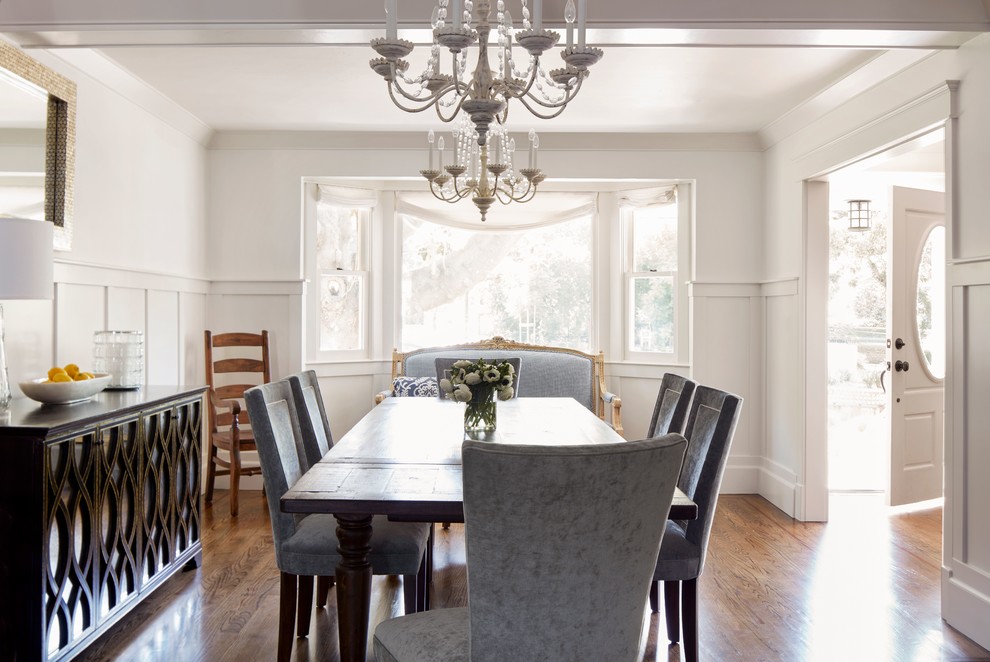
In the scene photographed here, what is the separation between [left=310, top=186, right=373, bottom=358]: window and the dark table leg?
341 cm

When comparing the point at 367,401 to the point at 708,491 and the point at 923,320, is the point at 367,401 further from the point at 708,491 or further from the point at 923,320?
the point at 923,320

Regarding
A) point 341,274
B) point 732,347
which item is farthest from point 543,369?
point 341,274

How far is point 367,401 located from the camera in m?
5.42

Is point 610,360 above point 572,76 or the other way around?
the other way around

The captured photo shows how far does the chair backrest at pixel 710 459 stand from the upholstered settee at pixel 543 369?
8.74 ft

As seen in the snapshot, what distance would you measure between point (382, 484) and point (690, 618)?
1.12m

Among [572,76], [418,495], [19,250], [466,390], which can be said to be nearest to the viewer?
[418,495]

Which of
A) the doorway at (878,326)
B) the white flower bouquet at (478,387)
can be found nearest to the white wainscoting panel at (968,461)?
the doorway at (878,326)

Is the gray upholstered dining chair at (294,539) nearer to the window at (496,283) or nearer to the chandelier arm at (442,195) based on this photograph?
the chandelier arm at (442,195)

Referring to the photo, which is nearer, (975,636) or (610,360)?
(975,636)

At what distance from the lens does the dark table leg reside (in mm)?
1892

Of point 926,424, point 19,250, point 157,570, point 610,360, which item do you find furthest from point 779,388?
point 19,250

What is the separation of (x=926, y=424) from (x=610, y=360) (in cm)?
217

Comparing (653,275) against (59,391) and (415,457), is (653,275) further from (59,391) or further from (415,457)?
(59,391)
